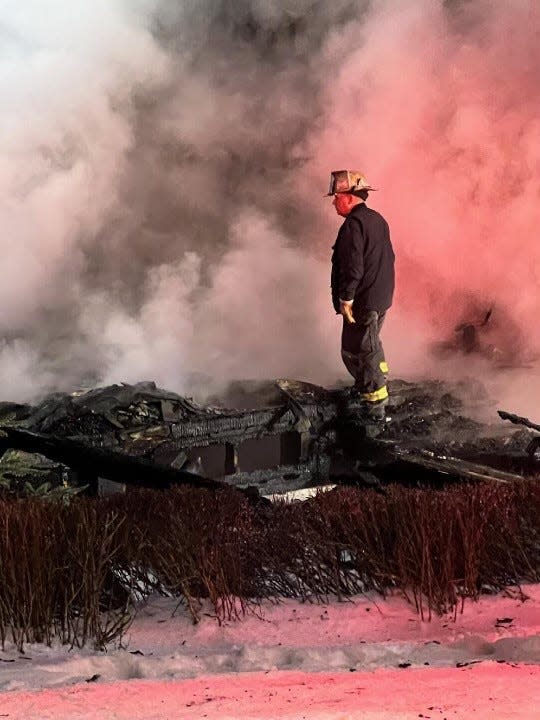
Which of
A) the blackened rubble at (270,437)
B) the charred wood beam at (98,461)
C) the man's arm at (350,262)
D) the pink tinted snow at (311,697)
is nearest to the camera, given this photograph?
the pink tinted snow at (311,697)

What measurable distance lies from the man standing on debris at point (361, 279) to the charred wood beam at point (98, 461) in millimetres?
1978

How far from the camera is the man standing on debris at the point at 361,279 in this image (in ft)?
19.5

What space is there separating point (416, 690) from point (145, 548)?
1.52m

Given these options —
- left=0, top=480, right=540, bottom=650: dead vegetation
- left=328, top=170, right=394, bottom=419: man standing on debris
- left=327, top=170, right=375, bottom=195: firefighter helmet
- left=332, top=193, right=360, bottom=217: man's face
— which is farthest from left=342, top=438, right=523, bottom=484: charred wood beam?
left=327, top=170, right=375, bottom=195: firefighter helmet

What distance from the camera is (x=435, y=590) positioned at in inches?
127

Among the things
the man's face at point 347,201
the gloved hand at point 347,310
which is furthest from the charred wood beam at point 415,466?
the man's face at point 347,201

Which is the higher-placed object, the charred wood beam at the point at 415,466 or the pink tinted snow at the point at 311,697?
the charred wood beam at the point at 415,466

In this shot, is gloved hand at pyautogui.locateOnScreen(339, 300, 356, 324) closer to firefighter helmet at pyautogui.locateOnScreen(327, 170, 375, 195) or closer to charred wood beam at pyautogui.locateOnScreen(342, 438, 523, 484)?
firefighter helmet at pyautogui.locateOnScreen(327, 170, 375, 195)

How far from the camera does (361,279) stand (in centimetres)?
605

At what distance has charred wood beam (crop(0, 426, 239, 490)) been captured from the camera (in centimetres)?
469

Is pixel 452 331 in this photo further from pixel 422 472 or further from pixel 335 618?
pixel 335 618

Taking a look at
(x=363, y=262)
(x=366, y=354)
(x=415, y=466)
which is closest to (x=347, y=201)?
(x=363, y=262)

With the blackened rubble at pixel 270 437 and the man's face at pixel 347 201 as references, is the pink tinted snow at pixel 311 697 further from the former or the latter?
the man's face at pixel 347 201

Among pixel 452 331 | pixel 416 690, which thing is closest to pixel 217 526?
pixel 416 690
